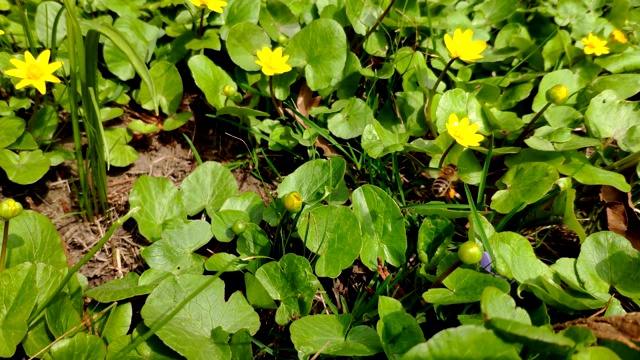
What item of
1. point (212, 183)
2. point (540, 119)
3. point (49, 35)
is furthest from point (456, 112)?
point (49, 35)

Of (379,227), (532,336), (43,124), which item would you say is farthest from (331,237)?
(43,124)

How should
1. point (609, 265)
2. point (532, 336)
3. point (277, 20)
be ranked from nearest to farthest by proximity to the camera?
point (532, 336), point (609, 265), point (277, 20)

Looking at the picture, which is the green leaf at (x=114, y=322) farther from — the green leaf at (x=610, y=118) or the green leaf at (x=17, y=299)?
the green leaf at (x=610, y=118)

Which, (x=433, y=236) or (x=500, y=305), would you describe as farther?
(x=433, y=236)

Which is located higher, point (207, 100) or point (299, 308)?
point (207, 100)

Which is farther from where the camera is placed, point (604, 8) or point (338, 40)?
point (604, 8)

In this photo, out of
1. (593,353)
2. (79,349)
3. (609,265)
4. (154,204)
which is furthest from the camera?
(154,204)

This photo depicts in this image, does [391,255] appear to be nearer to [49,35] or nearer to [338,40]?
[338,40]

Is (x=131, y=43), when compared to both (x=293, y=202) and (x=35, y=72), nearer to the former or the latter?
(x=35, y=72)
